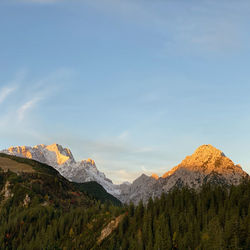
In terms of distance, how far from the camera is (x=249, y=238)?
19975cm

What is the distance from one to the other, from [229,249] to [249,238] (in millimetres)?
14281

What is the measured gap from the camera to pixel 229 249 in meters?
198
